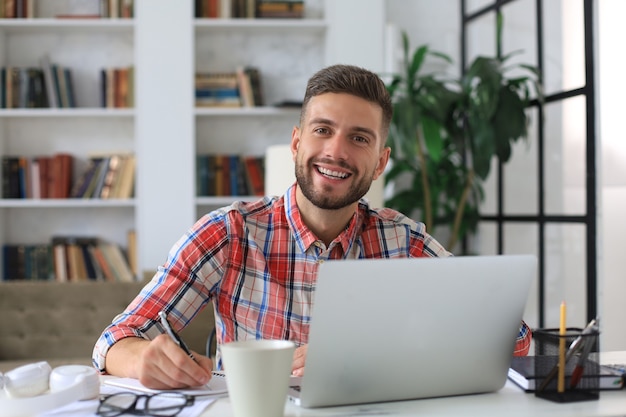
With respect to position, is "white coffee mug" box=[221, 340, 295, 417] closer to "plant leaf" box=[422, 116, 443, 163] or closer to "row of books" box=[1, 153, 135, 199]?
"plant leaf" box=[422, 116, 443, 163]

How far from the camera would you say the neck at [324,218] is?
5.71ft

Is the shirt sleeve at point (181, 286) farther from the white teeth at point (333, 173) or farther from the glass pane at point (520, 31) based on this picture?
the glass pane at point (520, 31)

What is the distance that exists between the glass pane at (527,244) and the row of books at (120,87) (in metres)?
2.15

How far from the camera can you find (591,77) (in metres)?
3.37

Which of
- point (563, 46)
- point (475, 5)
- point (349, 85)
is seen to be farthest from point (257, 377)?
point (475, 5)

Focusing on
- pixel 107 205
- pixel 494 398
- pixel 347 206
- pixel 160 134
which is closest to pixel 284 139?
pixel 160 134

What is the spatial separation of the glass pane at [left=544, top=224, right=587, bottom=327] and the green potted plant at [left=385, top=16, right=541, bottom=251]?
0.45m

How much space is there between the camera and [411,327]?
108cm

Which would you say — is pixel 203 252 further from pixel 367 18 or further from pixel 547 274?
pixel 367 18

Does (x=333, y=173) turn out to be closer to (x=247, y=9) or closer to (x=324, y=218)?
(x=324, y=218)

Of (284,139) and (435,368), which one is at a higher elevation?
(284,139)

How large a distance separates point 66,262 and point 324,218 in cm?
295

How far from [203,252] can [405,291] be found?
0.73m

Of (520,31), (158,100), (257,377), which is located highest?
(520,31)
